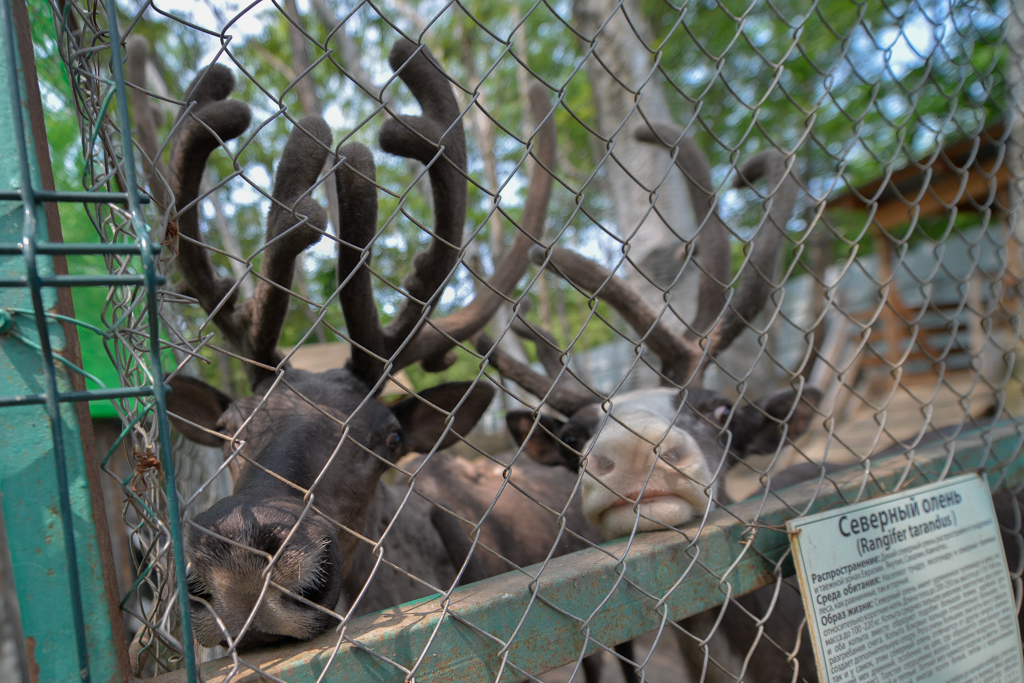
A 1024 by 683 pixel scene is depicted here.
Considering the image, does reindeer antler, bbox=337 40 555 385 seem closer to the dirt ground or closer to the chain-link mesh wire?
the chain-link mesh wire

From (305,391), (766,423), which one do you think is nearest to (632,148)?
(766,423)

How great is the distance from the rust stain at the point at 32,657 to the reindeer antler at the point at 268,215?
0.70 m

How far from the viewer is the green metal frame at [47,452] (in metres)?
0.89

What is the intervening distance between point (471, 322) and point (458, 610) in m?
2.04

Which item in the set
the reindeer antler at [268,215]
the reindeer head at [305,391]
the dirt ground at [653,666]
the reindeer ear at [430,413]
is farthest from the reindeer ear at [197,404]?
Answer: the dirt ground at [653,666]

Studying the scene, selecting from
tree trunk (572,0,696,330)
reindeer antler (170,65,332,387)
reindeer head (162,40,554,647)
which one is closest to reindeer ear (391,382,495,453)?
reindeer head (162,40,554,647)

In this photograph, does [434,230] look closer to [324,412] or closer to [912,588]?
[324,412]

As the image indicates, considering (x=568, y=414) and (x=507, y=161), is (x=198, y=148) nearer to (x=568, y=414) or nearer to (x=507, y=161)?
(x=568, y=414)

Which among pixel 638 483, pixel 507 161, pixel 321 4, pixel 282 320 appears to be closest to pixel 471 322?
pixel 282 320

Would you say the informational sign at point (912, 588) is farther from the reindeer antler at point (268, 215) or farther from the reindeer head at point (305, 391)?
the reindeer antler at point (268, 215)

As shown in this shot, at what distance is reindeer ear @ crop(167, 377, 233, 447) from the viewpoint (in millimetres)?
2574

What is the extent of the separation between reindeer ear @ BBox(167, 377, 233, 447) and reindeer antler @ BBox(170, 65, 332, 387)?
0.60ft

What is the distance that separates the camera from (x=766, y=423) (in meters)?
3.03

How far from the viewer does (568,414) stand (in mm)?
3383
